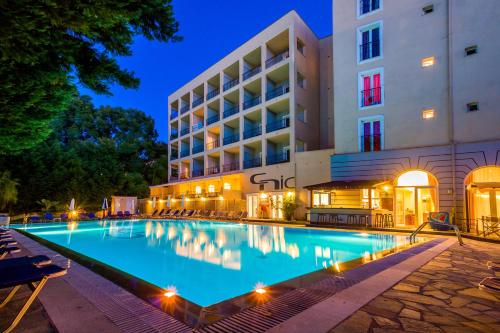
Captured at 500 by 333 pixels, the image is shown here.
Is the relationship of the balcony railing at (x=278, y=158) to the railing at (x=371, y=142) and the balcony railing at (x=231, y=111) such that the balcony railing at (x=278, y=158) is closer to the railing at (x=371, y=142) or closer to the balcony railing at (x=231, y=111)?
the balcony railing at (x=231, y=111)

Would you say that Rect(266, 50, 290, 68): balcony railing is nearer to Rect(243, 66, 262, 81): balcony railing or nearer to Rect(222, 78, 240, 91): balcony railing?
Rect(243, 66, 262, 81): balcony railing

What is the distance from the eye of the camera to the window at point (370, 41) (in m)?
15.4

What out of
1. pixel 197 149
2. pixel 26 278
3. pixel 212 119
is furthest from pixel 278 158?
pixel 26 278

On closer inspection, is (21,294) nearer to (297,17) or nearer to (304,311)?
(304,311)

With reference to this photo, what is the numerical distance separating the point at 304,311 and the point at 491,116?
13.9 metres

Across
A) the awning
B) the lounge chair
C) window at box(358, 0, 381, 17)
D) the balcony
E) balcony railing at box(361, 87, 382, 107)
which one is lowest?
the lounge chair

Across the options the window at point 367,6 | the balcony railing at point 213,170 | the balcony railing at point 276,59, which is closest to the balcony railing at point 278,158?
the balcony railing at point 213,170

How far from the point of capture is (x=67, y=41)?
11.4 feet

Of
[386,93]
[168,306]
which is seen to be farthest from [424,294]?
[386,93]

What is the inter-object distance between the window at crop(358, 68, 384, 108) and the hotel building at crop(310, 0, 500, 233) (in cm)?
5

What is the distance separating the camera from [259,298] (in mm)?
3484

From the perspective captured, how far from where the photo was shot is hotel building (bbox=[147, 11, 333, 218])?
19422 millimetres

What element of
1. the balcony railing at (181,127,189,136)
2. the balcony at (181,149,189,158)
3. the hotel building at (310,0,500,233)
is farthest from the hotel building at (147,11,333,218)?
the balcony railing at (181,127,189,136)

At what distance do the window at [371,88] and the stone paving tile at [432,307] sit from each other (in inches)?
477
